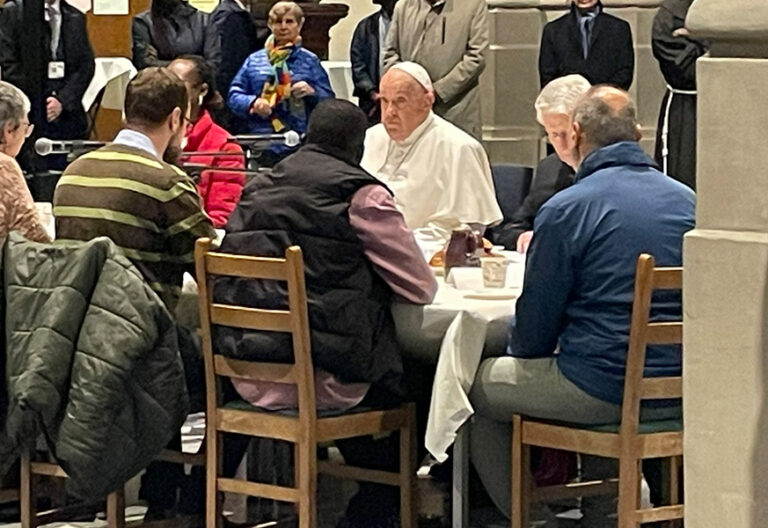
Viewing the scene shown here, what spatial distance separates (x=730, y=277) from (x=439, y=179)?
3098 mm

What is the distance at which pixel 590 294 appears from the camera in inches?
180

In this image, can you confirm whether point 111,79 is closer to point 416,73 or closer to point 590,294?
point 416,73

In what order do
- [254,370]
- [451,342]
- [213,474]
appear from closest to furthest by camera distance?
[451,342], [254,370], [213,474]

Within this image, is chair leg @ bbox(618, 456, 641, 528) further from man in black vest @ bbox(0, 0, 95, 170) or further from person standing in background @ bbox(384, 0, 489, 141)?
man in black vest @ bbox(0, 0, 95, 170)

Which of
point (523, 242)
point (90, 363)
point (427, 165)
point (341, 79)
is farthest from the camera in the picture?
point (341, 79)

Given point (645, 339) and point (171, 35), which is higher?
point (171, 35)

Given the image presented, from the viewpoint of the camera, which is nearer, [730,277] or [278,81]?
[730,277]

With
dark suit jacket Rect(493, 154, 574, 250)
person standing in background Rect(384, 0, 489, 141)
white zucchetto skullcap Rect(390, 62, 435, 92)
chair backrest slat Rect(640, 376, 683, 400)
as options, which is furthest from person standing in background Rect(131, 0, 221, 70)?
chair backrest slat Rect(640, 376, 683, 400)

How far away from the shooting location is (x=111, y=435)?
15.1 feet

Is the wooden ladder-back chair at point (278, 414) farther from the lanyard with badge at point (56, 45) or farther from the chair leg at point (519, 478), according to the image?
the lanyard with badge at point (56, 45)

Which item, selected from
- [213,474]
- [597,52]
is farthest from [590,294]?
[597,52]

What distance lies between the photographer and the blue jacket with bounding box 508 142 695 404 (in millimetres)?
4547

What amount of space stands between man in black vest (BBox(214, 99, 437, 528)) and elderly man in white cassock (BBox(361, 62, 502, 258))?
56.1 inches

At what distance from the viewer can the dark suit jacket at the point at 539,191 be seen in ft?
20.6
